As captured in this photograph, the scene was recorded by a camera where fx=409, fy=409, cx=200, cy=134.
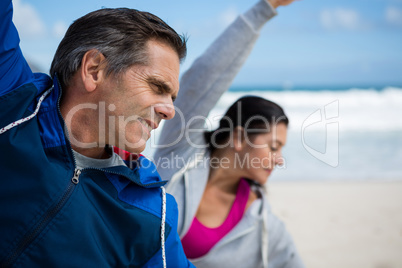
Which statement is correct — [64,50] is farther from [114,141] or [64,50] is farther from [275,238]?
[275,238]

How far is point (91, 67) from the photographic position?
1271mm

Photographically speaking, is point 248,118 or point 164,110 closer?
point 164,110

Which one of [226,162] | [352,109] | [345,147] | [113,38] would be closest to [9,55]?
[113,38]

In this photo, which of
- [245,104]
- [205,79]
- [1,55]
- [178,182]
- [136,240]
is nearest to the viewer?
[1,55]

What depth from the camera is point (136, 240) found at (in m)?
1.26

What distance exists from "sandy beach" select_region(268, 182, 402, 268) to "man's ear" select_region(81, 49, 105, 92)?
133 inches

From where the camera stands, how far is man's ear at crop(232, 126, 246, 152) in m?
2.68

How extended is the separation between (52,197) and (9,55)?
41cm

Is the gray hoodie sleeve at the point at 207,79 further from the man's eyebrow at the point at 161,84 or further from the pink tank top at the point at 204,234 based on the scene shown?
the man's eyebrow at the point at 161,84

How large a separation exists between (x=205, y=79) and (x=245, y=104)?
65 centimetres

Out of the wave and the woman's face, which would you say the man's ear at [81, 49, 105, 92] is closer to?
the woman's face

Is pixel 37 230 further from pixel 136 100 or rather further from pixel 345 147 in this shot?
pixel 345 147

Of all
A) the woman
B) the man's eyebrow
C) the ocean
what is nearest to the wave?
the ocean

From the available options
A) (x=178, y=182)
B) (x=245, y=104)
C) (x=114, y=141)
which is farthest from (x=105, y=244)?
(x=245, y=104)
